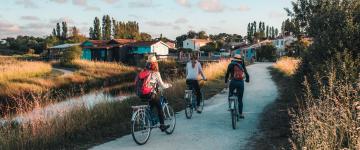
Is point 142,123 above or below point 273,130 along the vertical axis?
above

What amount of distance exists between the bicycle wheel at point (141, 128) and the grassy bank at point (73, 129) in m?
1.12

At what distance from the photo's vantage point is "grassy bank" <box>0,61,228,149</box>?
8359mm

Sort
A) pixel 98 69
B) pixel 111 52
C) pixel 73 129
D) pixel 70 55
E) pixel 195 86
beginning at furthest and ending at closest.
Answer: pixel 111 52 < pixel 70 55 < pixel 98 69 < pixel 195 86 < pixel 73 129

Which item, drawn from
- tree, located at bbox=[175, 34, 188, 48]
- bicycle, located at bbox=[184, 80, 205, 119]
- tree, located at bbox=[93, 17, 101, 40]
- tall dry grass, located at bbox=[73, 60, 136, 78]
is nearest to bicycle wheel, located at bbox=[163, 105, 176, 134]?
bicycle, located at bbox=[184, 80, 205, 119]

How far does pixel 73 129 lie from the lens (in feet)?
31.1

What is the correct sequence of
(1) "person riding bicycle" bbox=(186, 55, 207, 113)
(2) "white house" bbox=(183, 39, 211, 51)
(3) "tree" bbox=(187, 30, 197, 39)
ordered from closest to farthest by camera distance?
(1) "person riding bicycle" bbox=(186, 55, 207, 113), (2) "white house" bbox=(183, 39, 211, 51), (3) "tree" bbox=(187, 30, 197, 39)

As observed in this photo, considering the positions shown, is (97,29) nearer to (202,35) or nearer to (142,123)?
(202,35)

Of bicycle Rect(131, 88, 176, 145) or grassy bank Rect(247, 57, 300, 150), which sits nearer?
bicycle Rect(131, 88, 176, 145)

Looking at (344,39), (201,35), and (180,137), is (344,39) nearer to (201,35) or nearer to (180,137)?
(180,137)

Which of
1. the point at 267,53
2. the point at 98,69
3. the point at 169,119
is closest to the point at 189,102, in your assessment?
the point at 169,119

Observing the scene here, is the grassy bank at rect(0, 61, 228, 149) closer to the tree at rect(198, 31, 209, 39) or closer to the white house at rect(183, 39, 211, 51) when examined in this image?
the white house at rect(183, 39, 211, 51)

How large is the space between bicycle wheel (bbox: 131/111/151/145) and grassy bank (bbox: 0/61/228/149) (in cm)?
112

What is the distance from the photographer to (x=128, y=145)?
827 centimetres

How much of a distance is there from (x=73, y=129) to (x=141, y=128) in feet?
6.97
